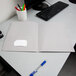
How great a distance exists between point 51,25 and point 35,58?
0.39 m

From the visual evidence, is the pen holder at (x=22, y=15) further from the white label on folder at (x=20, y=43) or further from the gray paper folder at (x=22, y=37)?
the white label on folder at (x=20, y=43)

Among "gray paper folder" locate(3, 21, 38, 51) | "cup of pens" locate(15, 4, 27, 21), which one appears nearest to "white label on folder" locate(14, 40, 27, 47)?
"gray paper folder" locate(3, 21, 38, 51)

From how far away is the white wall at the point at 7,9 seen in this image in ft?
2.97

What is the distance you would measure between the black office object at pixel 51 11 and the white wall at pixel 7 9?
11.3 inches

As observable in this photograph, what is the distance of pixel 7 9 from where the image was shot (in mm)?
964

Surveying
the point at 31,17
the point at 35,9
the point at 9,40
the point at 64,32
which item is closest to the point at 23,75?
the point at 9,40

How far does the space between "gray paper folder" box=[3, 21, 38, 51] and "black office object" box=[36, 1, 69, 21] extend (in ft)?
0.54

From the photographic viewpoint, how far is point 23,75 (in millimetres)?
554

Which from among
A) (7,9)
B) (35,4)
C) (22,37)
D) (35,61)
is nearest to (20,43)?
(22,37)

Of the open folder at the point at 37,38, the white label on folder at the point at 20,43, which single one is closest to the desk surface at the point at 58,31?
the open folder at the point at 37,38

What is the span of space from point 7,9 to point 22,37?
1.36ft

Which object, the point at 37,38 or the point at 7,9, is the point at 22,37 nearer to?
the point at 37,38

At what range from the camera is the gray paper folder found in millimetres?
688

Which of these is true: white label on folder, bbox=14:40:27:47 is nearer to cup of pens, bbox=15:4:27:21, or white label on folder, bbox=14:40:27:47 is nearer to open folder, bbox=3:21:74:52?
open folder, bbox=3:21:74:52
